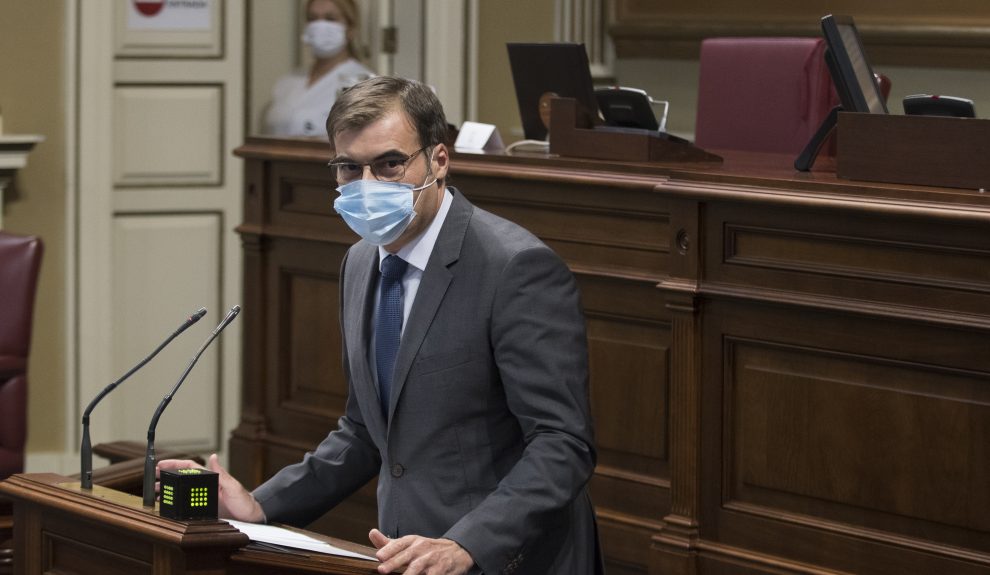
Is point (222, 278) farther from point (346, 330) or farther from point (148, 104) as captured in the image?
point (346, 330)

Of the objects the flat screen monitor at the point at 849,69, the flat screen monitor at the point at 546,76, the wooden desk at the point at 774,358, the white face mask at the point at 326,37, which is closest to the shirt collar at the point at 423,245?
the wooden desk at the point at 774,358

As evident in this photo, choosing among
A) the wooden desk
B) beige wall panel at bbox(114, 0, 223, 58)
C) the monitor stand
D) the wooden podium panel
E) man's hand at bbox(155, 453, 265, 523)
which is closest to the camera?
the wooden podium panel

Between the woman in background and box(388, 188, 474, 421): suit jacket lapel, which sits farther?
the woman in background

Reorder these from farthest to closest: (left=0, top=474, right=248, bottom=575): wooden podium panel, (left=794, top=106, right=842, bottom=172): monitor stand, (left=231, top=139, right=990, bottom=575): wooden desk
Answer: (left=794, top=106, right=842, bottom=172): monitor stand → (left=231, top=139, right=990, bottom=575): wooden desk → (left=0, top=474, right=248, bottom=575): wooden podium panel

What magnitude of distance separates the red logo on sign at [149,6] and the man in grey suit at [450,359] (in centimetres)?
338

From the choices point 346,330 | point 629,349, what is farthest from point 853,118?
point 346,330

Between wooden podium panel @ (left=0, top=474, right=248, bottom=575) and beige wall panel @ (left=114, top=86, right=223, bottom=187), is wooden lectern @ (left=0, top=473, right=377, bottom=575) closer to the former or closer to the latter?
wooden podium panel @ (left=0, top=474, right=248, bottom=575)

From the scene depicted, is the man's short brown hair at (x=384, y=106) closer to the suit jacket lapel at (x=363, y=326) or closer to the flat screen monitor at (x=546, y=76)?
the suit jacket lapel at (x=363, y=326)

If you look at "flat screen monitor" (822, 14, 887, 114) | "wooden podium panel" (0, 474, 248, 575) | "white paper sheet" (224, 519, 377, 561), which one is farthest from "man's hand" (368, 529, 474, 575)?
"flat screen monitor" (822, 14, 887, 114)

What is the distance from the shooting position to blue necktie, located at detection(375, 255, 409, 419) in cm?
216

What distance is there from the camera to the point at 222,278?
551cm

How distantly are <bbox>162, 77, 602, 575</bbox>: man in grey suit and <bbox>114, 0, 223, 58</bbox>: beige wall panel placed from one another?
334cm

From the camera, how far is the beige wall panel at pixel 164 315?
5.36 metres

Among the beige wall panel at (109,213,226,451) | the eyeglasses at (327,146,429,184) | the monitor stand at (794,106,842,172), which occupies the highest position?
the monitor stand at (794,106,842,172)
